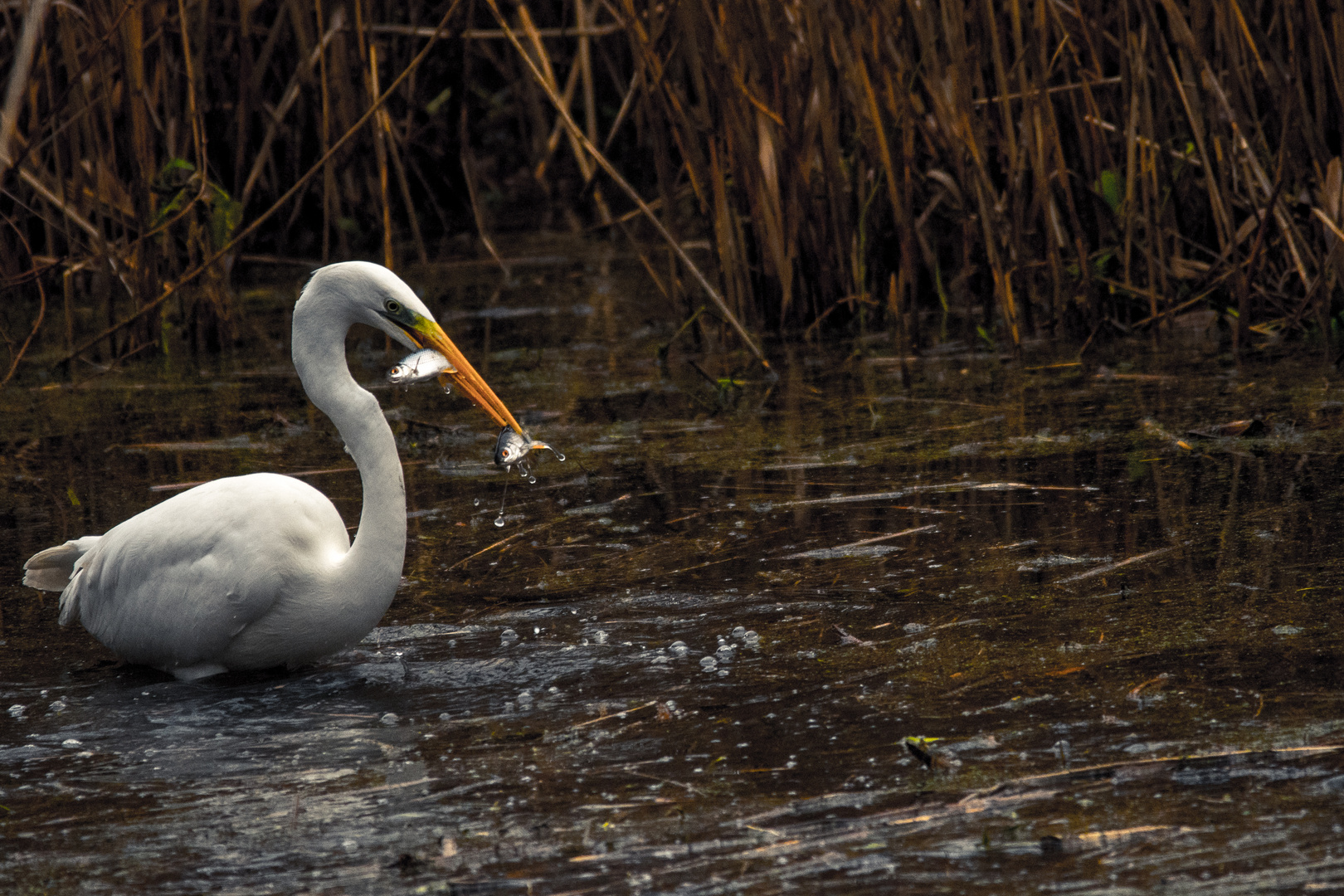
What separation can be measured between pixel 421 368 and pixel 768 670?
35.0 inches

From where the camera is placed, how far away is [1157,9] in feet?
17.8

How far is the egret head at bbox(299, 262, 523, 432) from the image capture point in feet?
9.77

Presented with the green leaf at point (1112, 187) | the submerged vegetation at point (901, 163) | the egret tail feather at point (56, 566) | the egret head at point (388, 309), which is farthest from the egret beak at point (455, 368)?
the green leaf at point (1112, 187)

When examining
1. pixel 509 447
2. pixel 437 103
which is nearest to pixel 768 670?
pixel 509 447

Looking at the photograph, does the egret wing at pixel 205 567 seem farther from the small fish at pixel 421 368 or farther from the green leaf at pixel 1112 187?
the green leaf at pixel 1112 187

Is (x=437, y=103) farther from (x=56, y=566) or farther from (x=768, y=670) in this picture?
(x=768, y=670)

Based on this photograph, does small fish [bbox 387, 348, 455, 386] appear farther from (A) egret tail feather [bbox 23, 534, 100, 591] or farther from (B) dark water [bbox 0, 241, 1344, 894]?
(A) egret tail feather [bbox 23, 534, 100, 591]

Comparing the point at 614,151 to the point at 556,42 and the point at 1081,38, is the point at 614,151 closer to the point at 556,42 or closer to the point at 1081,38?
the point at 556,42

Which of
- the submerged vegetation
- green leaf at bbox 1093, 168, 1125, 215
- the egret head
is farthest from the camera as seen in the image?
green leaf at bbox 1093, 168, 1125, 215

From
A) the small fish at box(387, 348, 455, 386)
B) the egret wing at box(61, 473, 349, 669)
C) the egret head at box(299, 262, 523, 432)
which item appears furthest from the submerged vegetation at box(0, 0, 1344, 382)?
the egret wing at box(61, 473, 349, 669)

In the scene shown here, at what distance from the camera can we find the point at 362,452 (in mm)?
2967

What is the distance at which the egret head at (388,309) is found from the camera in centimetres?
298

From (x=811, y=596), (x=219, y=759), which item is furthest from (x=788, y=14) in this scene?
(x=219, y=759)

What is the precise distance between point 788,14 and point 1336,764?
380 cm
